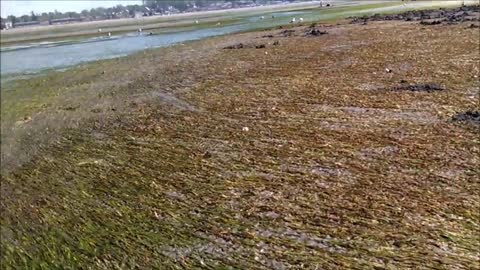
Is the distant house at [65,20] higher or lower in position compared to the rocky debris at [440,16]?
higher

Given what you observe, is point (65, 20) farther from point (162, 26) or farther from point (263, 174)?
point (263, 174)

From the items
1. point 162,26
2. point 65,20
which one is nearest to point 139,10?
point 65,20

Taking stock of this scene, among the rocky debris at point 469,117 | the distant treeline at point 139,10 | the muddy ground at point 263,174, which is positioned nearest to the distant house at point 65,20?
the distant treeline at point 139,10

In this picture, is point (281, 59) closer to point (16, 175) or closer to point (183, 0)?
point (16, 175)

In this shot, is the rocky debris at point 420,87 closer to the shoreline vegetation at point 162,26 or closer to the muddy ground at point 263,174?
the muddy ground at point 263,174

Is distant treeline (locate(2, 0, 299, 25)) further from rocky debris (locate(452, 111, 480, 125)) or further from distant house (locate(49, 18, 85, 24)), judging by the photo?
rocky debris (locate(452, 111, 480, 125))

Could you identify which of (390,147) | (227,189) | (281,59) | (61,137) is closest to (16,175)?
(61,137)
